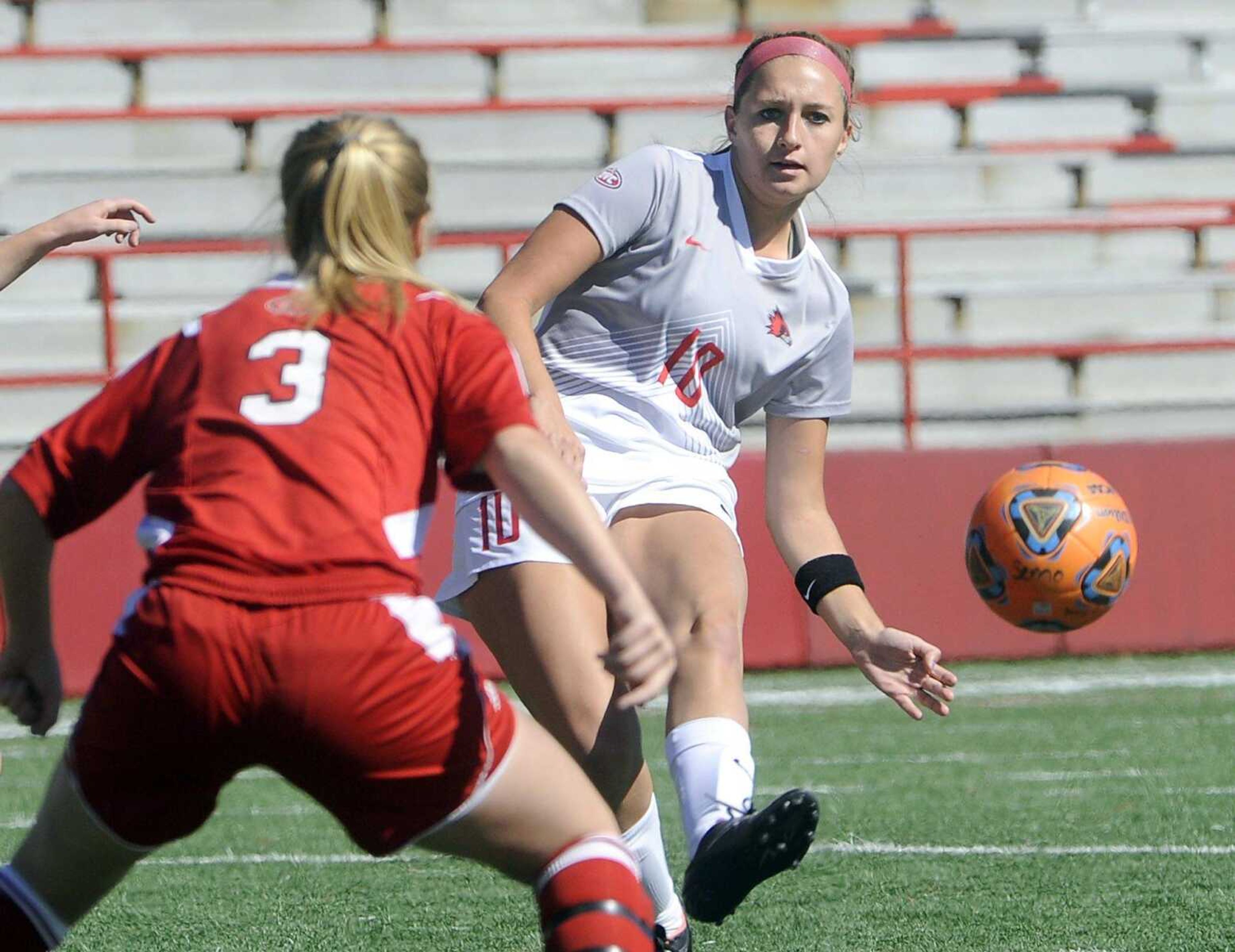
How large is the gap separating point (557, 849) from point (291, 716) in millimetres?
431

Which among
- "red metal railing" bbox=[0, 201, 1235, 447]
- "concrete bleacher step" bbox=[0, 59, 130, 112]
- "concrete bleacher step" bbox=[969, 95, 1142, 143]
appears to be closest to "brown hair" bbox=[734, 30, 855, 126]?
"red metal railing" bbox=[0, 201, 1235, 447]

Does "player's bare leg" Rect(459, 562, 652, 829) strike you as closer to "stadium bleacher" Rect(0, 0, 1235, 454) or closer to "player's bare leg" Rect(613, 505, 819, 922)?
"player's bare leg" Rect(613, 505, 819, 922)

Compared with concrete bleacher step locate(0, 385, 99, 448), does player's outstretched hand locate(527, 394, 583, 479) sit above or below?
above

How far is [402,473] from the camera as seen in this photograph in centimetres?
277

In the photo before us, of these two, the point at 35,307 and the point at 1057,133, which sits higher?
the point at 1057,133

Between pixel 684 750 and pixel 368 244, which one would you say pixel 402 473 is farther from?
pixel 684 750

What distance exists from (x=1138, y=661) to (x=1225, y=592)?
0.65 m

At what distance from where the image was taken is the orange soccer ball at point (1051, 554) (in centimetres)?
630

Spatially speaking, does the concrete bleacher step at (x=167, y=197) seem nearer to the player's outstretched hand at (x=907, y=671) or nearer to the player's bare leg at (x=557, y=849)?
the player's outstretched hand at (x=907, y=671)

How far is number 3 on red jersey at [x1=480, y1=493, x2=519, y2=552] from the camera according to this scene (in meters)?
4.01

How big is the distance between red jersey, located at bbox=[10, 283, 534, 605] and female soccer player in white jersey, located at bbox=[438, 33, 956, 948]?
962mm

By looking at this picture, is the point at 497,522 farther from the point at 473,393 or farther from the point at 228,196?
the point at 228,196

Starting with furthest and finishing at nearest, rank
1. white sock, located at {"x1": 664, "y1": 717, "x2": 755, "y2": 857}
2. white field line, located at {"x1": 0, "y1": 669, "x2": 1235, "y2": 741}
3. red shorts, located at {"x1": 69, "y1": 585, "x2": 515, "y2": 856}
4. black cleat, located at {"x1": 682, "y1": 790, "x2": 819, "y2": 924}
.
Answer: white field line, located at {"x1": 0, "y1": 669, "x2": 1235, "y2": 741} → white sock, located at {"x1": 664, "y1": 717, "x2": 755, "y2": 857} → black cleat, located at {"x1": 682, "y1": 790, "x2": 819, "y2": 924} → red shorts, located at {"x1": 69, "y1": 585, "x2": 515, "y2": 856}

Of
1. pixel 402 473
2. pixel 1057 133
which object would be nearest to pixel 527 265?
pixel 402 473
